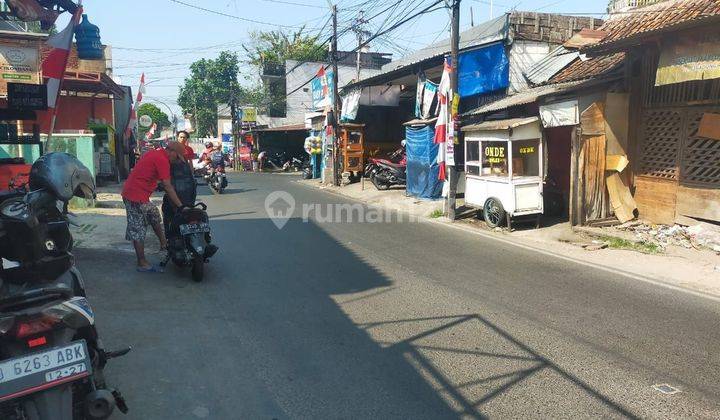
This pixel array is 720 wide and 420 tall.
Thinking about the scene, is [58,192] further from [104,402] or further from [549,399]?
[549,399]

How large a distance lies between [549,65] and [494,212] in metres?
4.93

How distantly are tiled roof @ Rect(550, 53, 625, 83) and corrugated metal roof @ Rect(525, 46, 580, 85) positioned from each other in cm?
19

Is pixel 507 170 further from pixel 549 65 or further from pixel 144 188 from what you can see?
pixel 144 188

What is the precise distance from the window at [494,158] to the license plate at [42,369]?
10.2 m

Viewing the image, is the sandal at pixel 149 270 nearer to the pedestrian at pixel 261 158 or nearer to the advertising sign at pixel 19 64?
the advertising sign at pixel 19 64

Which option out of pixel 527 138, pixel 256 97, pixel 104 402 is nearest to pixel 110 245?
pixel 104 402

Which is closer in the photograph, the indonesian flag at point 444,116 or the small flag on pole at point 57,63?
the small flag on pole at point 57,63

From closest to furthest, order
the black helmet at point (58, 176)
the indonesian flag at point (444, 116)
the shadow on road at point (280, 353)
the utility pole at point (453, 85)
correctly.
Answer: the black helmet at point (58, 176) → the shadow on road at point (280, 353) → the utility pole at point (453, 85) → the indonesian flag at point (444, 116)

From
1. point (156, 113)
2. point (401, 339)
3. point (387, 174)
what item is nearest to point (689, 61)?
point (401, 339)

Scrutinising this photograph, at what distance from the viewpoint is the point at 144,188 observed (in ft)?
23.7

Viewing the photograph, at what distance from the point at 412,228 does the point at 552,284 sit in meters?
5.17

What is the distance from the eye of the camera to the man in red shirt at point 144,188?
708cm

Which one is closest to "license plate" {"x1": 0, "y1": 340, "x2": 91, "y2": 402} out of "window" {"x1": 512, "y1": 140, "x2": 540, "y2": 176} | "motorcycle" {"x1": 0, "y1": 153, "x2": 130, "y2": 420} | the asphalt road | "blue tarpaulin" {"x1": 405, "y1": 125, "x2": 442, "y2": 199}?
"motorcycle" {"x1": 0, "y1": 153, "x2": 130, "y2": 420}

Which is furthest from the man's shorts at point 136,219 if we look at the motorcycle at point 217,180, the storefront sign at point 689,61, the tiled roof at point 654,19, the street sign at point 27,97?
the motorcycle at point 217,180
